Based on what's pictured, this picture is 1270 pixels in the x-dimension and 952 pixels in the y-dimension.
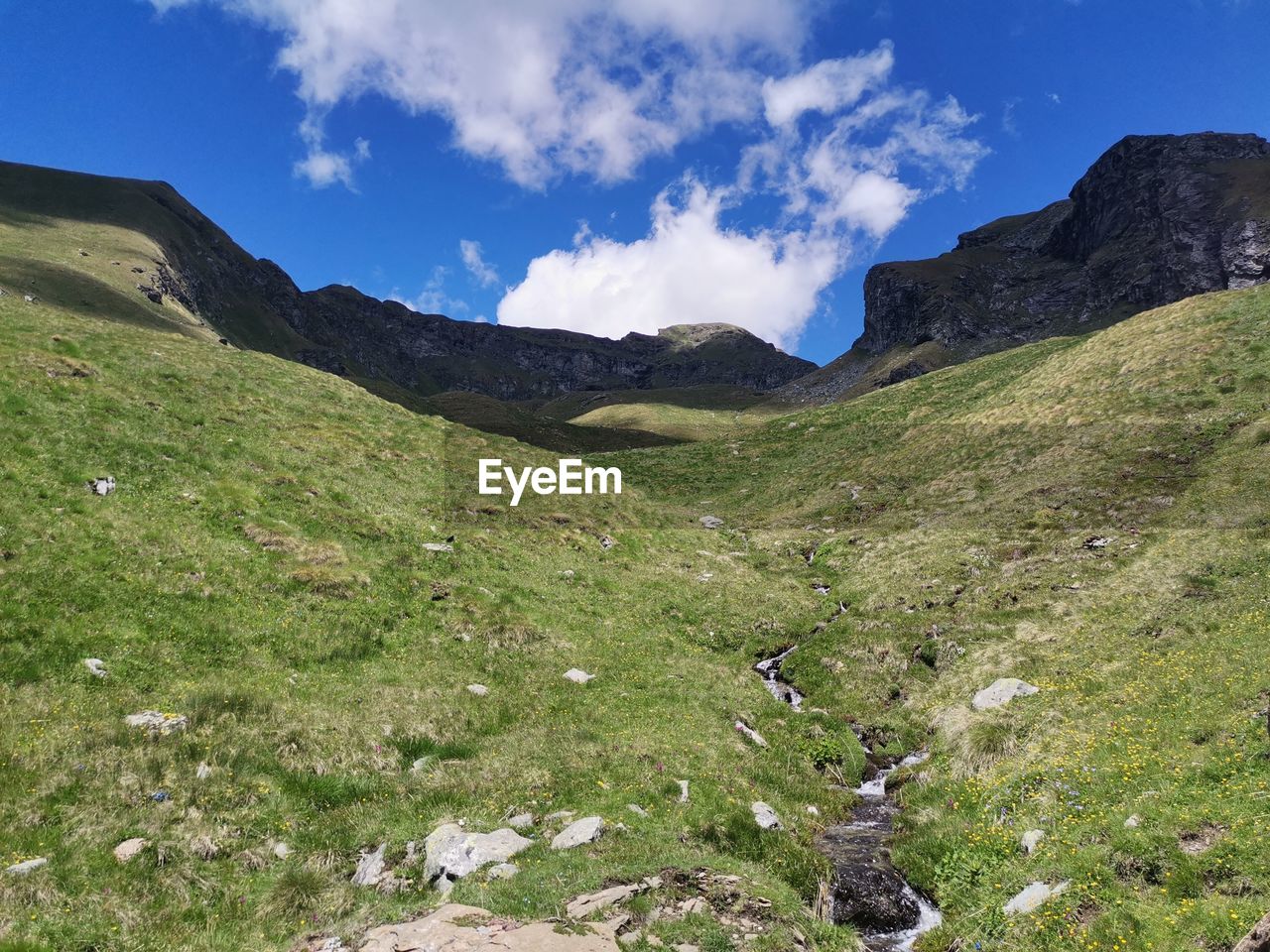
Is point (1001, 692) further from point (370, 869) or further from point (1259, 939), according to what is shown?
point (370, 869)

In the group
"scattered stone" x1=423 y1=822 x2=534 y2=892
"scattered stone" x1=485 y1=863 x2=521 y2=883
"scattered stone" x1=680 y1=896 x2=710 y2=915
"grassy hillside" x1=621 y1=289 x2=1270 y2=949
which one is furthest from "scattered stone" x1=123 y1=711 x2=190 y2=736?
"grassy hillside" x1=621 y1=289 x2=1270 y2=949

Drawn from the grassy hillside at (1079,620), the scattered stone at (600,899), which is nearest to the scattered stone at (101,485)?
the scattered stone at (600,899)

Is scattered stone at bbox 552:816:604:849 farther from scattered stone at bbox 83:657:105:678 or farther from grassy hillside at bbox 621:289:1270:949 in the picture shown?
scattered stone at bbox 83:657:105:678

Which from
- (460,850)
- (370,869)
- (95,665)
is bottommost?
(370,869)

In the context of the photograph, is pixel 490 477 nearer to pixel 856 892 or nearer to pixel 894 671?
pixel 894 671

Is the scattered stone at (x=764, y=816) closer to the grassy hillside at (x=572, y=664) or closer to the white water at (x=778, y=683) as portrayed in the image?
the grassy hillside at (x=572, y=664)

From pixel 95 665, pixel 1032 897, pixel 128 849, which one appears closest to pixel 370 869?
pixel 128 849

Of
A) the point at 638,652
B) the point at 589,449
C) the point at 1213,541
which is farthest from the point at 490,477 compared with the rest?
the point at 589,449
